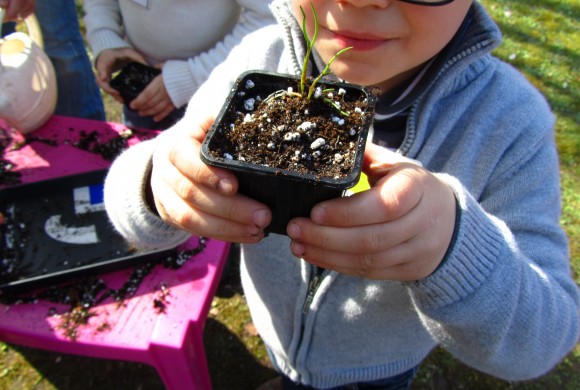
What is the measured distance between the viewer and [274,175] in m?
0.78

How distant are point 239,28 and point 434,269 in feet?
5.34

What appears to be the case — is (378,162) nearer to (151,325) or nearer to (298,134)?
(298,134)

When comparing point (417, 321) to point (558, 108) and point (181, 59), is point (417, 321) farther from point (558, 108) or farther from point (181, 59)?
point (558, 108)

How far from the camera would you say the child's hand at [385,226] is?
2.71 feet

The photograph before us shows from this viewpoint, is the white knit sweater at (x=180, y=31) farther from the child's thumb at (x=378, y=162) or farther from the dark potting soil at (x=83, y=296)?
the child's thumb at (x=378, y=162)

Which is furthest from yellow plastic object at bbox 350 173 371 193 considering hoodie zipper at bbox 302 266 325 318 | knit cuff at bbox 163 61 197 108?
knit cuff at bbox 163 61 197 108

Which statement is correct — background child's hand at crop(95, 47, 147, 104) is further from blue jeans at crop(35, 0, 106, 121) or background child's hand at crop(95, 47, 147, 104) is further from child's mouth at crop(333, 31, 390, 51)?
child's mouth at crop(333, 31, 390, 51)

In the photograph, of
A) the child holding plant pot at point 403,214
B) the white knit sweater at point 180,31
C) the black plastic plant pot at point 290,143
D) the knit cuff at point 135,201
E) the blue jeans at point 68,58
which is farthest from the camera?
the blue jeans at point 68,58

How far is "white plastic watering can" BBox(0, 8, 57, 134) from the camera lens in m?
2.01

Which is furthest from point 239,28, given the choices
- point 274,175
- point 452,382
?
point 452,382

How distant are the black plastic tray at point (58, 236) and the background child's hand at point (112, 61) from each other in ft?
2.16

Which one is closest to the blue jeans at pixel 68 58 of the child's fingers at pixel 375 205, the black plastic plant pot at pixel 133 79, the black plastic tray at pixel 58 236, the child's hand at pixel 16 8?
the child's hand at pixel 16 8

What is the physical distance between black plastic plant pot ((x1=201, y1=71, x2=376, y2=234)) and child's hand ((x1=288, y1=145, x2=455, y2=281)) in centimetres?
5

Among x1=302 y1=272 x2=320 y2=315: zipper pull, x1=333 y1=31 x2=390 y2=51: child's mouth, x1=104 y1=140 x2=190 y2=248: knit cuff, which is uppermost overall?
x1=333 y1=31 x2=390 y2=51: child's mouth
